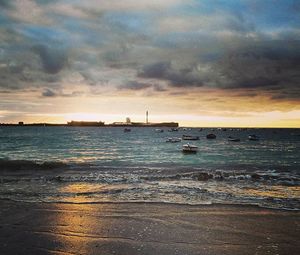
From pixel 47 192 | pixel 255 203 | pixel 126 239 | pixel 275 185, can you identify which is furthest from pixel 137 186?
pixel 126 239

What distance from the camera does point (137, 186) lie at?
2602 centimetres

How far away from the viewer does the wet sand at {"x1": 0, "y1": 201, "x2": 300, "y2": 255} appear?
11531 millimetres

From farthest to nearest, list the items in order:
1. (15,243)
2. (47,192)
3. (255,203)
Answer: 1. (47,192)
2. (255,203)
3. (15,243)

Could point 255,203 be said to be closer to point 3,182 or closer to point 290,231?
point 290,231

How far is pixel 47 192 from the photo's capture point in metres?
23.2

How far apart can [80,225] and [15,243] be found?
296 cm

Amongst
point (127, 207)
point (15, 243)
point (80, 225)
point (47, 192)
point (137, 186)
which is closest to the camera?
point (15, 243)

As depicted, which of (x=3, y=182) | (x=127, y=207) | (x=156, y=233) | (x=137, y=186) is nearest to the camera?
(x=156, y=233)

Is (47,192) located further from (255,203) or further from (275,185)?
(275,185)

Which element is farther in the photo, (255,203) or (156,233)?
(255,203)

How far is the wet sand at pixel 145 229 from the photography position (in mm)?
11531

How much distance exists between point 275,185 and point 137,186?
1160 centimetres

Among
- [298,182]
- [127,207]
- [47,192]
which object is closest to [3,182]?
[47,192]

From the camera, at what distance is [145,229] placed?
13789 millimetres
